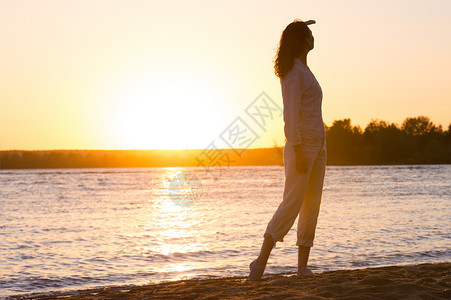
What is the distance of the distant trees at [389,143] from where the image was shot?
102 m

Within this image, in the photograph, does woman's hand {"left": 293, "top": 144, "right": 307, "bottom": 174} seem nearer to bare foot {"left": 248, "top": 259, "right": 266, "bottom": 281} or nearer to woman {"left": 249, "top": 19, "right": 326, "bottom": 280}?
woman {"left": 249, "top": 19, "right": 326, "bottom": 280}

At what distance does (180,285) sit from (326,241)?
5202 mm

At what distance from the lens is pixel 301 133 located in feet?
17.4

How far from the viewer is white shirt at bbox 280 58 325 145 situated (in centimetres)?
518

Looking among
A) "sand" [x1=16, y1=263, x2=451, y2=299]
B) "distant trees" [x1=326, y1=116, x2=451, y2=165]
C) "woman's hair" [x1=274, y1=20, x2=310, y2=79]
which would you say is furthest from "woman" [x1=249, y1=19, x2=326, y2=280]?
"distant trees" [x1=326, y1=116, x2=451, y2=165]

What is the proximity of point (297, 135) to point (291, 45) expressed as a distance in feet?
3.09

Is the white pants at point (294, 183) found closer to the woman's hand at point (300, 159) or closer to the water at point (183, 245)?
the woman's hand at point (300, 159)

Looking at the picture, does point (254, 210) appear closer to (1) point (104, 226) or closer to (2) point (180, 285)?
(1) point (104, 226)

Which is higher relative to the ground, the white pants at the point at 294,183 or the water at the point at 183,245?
the white pants at the point at 294,183

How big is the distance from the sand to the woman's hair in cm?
204

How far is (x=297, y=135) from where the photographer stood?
5.16 m

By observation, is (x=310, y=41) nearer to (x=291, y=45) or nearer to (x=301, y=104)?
(x=291, y=45)

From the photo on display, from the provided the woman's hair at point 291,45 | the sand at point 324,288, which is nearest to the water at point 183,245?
the sand at point 324,288

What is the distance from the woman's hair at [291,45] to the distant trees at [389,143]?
333 feet
